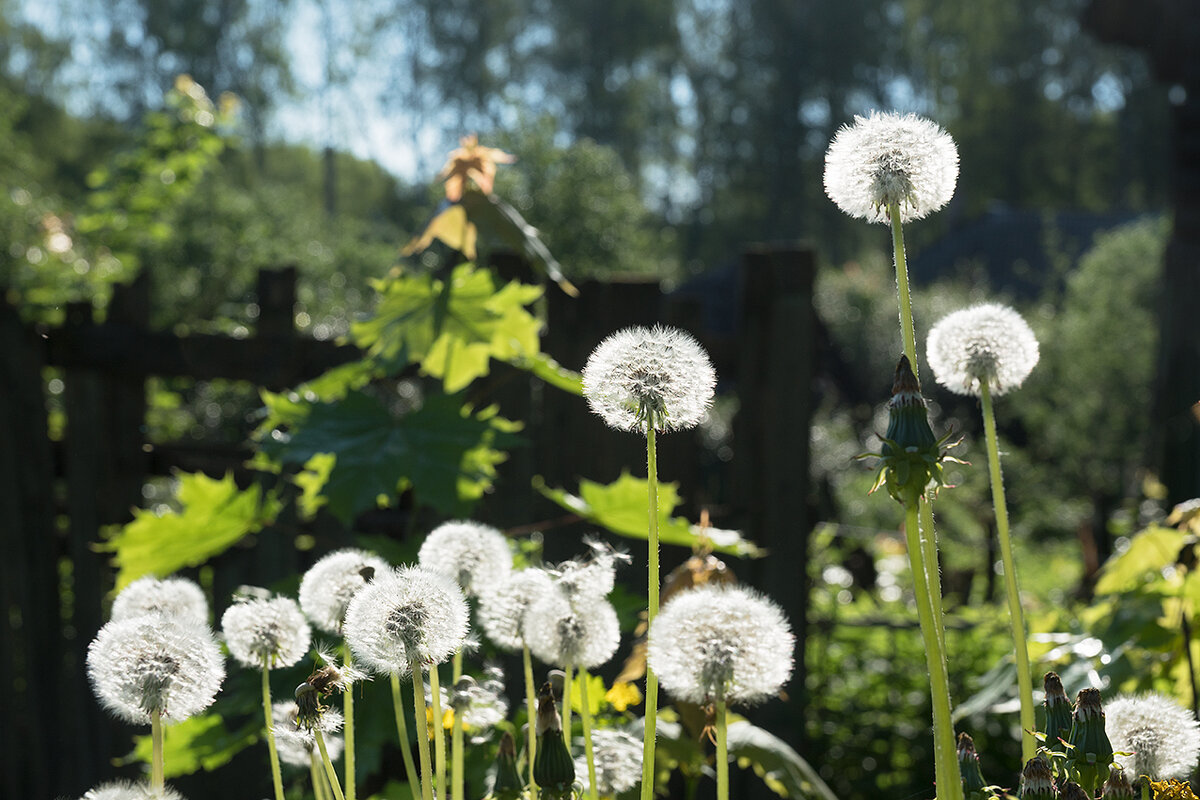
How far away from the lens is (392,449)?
1.71m

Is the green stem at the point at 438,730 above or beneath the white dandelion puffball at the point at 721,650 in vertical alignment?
beneath

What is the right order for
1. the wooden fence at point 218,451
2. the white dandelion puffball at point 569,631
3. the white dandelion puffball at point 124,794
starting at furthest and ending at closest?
the wooden fence at point 218,451
the white dandelion puffball at point 569,631
the white dandelion puffball at point 124,794

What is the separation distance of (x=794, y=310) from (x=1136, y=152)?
124 ft

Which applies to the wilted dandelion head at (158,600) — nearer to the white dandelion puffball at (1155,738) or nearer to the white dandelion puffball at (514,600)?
the white dandelion puffball at (514,600)

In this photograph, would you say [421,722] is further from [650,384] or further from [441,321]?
[441,321]

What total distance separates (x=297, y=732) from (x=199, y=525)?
116 centimetres

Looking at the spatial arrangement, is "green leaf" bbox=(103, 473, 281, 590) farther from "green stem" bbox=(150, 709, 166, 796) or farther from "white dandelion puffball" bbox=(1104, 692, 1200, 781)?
"white dandelion puffball" bbox=(1104, 692, 1200, 781)

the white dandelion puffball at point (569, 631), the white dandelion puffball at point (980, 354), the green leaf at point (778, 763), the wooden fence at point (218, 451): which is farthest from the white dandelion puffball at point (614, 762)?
the wooden fence at point (218, 451)

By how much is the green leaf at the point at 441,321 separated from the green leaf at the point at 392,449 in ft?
0.63

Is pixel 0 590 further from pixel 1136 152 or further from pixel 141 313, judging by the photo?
pixel 1136 152

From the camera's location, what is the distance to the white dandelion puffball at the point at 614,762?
3.22 feet

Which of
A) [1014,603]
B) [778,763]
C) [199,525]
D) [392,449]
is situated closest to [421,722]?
[1014,603]

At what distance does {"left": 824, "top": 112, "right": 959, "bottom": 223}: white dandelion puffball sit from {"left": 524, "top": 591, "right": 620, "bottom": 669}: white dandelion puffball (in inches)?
15.9

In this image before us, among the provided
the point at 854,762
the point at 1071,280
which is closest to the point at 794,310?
the point at 854,762
